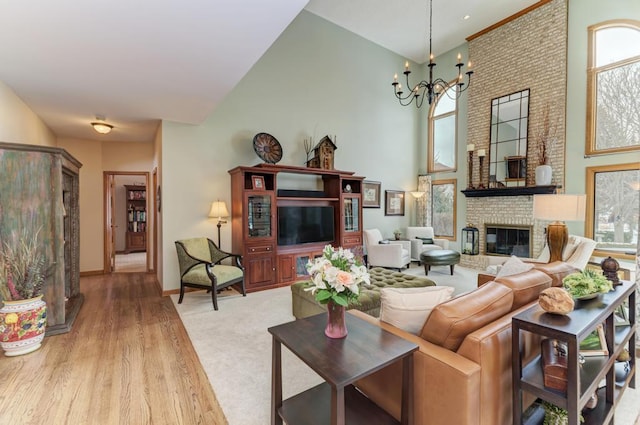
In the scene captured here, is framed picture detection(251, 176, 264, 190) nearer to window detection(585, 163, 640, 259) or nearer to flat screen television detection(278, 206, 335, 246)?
flat screen television detection(278, 206, 335, 246)

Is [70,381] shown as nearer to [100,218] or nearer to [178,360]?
[178,360]

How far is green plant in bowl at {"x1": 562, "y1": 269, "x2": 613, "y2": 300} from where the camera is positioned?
167cm

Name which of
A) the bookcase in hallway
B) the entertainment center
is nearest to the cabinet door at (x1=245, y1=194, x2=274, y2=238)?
the entertainment center

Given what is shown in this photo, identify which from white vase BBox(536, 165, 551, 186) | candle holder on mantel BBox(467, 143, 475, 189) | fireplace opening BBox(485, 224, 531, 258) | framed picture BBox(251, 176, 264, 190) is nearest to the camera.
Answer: framed picture BBox(251, 176, 264, 190)

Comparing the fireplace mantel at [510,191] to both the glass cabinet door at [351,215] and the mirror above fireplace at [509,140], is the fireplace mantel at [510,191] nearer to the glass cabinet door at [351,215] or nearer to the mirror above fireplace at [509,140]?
the mirror above fireplace at [509,140]

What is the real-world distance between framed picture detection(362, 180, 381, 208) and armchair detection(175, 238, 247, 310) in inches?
138

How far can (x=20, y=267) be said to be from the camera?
9.14 ft

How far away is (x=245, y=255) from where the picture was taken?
15.4ft

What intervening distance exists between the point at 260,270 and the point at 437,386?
3831 millimetres

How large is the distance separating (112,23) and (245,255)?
11.0 ft

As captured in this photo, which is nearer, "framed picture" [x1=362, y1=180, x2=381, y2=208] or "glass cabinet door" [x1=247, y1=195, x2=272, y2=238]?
"glass cabinet door" [x1=247, y1=195, x2=272, y2=238]

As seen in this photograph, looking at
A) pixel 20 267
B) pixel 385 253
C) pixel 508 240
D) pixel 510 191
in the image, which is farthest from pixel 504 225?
pixel 20 267

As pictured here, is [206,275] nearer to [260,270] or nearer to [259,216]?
[260,270]

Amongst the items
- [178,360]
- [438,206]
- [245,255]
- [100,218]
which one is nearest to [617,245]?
[438,206]
